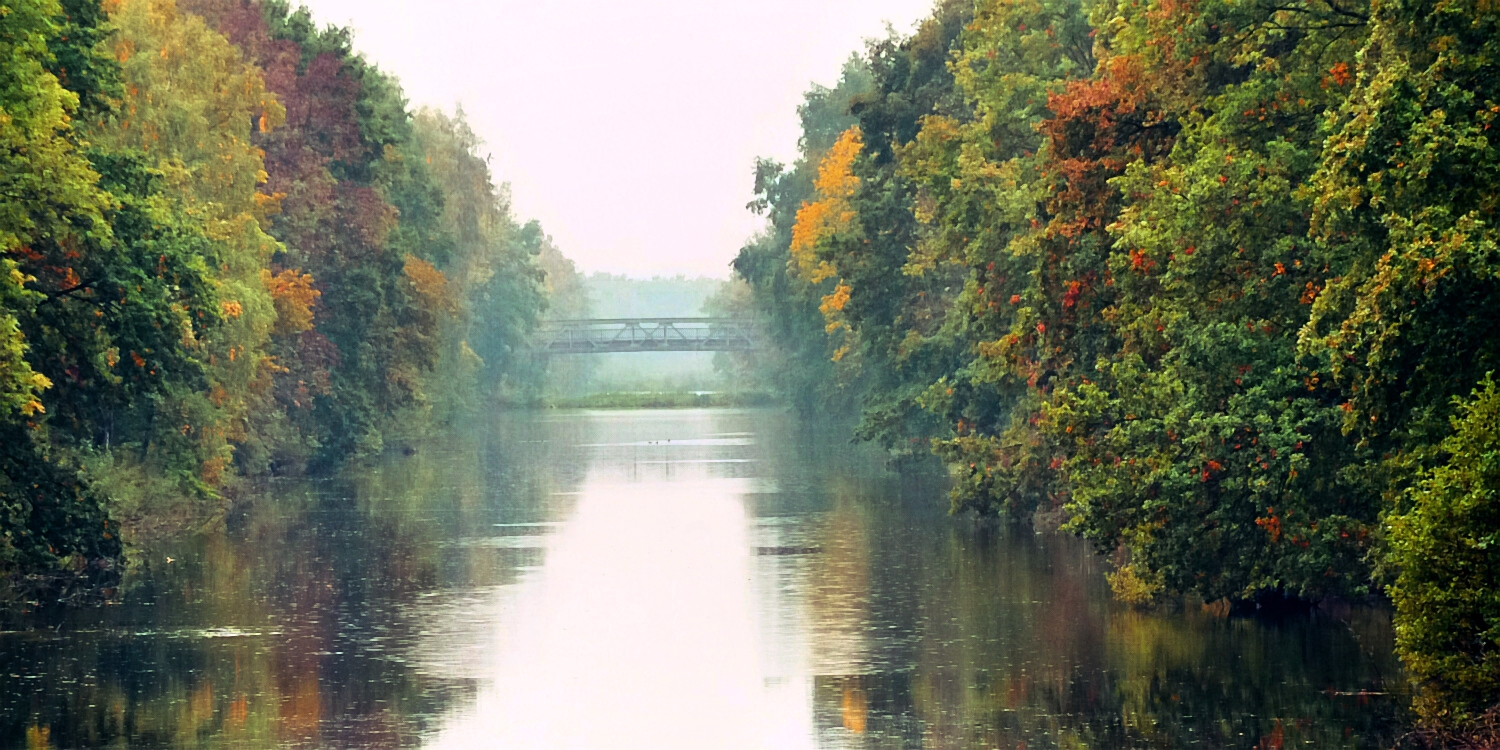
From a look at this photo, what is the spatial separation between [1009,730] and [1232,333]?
355 inches

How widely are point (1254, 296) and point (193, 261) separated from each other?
54.4 ft

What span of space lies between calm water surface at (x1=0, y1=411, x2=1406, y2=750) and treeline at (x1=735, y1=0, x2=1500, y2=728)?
1.42 meters

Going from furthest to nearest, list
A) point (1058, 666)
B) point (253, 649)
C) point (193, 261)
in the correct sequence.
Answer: point (193, 261), point (253, 649), point (1058, 666)

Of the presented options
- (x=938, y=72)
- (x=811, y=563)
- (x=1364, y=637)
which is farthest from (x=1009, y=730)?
(x=938, y=72)

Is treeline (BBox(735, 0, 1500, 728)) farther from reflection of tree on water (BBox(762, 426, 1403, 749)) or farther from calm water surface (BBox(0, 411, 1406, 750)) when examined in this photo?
calm water surface (BBox(0, 411, 1406, 750))

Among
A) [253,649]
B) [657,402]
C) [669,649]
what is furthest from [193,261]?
[657,402]

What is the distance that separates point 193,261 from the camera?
110 feet

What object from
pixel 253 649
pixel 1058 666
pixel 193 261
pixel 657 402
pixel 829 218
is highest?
pixel 829 218

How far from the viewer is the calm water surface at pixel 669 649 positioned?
20531mm

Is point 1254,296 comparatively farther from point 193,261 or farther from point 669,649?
point 193,261

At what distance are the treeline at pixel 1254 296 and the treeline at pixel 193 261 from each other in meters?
14.5

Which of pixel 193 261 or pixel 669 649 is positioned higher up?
pixel 193 261

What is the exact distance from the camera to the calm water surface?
20531mm

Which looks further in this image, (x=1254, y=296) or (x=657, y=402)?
(x=657, y=402)
